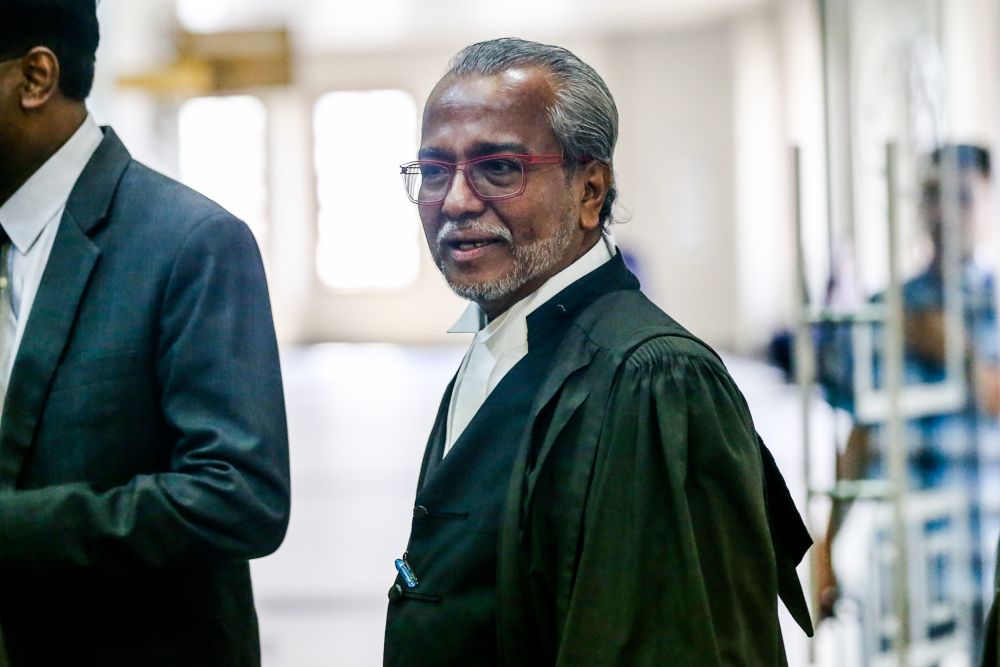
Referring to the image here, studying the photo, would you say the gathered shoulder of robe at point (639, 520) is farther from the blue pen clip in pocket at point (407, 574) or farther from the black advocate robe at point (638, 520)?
the blue pen clip in pocket at point (407, 574)

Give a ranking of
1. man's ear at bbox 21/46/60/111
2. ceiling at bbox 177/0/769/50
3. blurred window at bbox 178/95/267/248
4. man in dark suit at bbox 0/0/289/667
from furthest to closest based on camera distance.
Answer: blurred window at bbox 178/95/267/248, ceiling at bbox 177/0/769/50, man's ear at bbox 21/46/60/111, man in dark suit at bbox 0/0/289/667

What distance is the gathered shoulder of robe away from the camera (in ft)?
4.51

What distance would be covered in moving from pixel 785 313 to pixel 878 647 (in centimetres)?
1203

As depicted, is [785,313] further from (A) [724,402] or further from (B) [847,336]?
(A) [724,402]

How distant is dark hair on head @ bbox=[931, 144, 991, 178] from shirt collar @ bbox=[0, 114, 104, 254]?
2.57 meters

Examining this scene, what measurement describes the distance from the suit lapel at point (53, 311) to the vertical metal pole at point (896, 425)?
2.25m

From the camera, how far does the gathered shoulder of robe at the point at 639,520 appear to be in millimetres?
1376

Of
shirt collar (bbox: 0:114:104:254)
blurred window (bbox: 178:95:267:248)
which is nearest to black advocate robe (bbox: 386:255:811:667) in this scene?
shirt collar (bbox: 0:114:104:254)

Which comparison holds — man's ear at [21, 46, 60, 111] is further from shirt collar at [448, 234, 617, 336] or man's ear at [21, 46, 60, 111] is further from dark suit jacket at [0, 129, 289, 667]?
shirt collar at [448, 234, 617, 336]

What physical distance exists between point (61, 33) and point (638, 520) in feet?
3.16

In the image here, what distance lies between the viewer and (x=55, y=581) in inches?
58.4

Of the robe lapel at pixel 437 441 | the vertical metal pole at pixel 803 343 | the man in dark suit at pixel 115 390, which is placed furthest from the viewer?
the vertical metal pole at pixel 803 343

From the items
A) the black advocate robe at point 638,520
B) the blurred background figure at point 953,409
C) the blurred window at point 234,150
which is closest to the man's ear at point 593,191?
the black advocate robe at point 638,520

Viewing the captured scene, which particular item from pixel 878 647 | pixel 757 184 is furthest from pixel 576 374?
pixel 757 184
